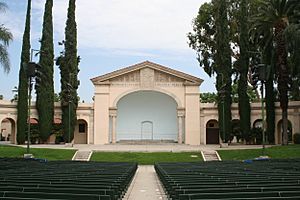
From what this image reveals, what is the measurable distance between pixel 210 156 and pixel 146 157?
17.4 ft

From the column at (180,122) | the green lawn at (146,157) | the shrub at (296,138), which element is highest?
the column at (180,122)

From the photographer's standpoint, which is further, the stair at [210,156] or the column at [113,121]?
the column at [113,121]

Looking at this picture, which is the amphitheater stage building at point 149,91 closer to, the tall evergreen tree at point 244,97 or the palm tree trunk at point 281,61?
the tall evergreen tree at point 244,97

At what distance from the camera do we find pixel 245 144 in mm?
43719

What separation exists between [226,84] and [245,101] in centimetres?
264

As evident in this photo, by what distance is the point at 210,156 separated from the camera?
33.8 m

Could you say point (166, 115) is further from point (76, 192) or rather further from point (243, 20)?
point (76, 192)

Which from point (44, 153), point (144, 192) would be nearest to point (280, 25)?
point (44, 153)

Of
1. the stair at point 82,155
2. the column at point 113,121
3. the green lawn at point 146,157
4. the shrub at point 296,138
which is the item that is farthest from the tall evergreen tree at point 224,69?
the stair at point 82,155

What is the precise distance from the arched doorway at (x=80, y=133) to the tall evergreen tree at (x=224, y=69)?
16.0 metres

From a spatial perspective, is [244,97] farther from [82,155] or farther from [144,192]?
[144,192]

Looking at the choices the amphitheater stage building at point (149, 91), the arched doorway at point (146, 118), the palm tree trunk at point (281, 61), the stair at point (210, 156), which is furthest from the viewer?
the arched doorway at point (146, 118)

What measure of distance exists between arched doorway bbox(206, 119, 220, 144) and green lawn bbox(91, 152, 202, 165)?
13349mm

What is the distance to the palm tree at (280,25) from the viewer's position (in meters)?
35.2
